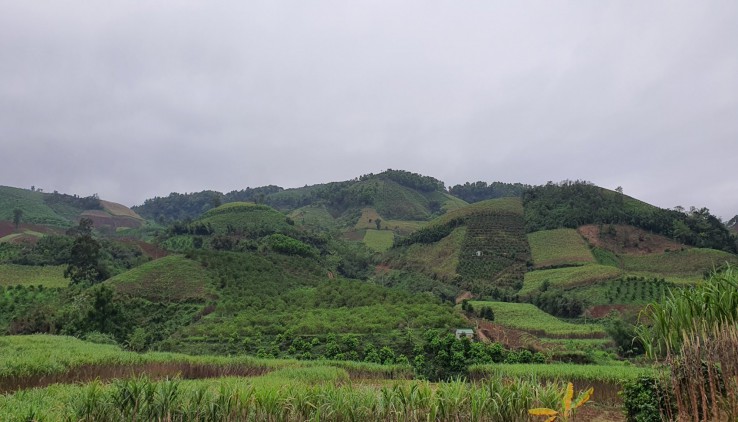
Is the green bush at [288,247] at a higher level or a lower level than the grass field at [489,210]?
lower

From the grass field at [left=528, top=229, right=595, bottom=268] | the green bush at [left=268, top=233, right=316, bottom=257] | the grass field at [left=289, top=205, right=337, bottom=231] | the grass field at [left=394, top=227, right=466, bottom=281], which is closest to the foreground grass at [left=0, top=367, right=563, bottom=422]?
the green bush at [left=268, top=233, right=316, bottom=257]

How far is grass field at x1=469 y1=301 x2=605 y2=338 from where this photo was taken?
122 ft

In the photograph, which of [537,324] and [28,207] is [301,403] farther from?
[28,207]

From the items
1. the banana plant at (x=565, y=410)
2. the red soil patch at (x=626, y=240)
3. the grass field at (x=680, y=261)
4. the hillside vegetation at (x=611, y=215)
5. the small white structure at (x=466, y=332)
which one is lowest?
the small white structure at (x=466, y=332)

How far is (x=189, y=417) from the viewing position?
24.5 ft

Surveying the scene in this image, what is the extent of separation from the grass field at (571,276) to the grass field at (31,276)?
54084 millimetres

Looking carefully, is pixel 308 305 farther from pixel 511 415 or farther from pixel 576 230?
pixel 576 230

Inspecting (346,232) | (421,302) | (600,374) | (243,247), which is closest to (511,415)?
(600,374)

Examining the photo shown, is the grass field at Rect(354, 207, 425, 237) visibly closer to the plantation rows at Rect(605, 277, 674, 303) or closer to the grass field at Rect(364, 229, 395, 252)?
the grass field at Rect(364, 229, 395, 252)

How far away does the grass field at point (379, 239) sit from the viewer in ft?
322

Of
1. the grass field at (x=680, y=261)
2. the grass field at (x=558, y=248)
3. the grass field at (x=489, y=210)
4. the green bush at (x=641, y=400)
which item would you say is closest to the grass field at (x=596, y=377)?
the green bush at (x=641, y=400)

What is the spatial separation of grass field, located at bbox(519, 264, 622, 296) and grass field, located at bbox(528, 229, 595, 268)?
360 cm

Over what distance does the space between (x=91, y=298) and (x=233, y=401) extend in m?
30.3

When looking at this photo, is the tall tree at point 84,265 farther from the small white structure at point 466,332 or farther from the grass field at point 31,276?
the small white structure at point 466,332
